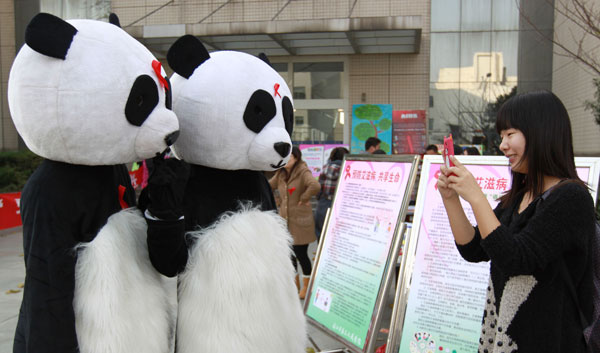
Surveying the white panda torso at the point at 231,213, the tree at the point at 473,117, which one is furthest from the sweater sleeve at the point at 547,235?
the tree at the point at 473,117

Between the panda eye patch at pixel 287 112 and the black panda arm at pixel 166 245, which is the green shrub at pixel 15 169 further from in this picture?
the black panda arm at pixel 166 245

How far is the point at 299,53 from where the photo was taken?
10625 mm

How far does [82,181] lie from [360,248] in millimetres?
2070

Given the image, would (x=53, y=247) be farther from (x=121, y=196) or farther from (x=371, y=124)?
(x=371, y=124)

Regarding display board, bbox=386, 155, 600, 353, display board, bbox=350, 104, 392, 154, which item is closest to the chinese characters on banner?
display board, bbox=350, 104, 392, 154

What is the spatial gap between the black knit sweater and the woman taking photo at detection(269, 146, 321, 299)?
3.65 metres

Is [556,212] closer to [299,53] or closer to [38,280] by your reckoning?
[38,280]

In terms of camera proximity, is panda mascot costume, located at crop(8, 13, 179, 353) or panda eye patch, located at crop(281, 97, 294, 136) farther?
panda eye patch, located at crop(281, 97, 294, 136)

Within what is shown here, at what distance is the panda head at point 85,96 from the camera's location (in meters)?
1.57

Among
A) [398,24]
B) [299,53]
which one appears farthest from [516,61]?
[299,53]

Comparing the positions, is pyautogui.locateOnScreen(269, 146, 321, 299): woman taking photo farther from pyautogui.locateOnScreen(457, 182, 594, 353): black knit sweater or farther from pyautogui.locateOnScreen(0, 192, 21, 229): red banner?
pyautogui.locateOnScreen(0, 192, 21, 229): red banner

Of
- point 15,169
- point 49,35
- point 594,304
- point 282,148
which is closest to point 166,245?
point 282,148

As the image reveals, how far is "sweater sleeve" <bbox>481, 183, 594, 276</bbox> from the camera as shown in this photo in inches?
59.5

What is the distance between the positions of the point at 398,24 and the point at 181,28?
13.8 ft
